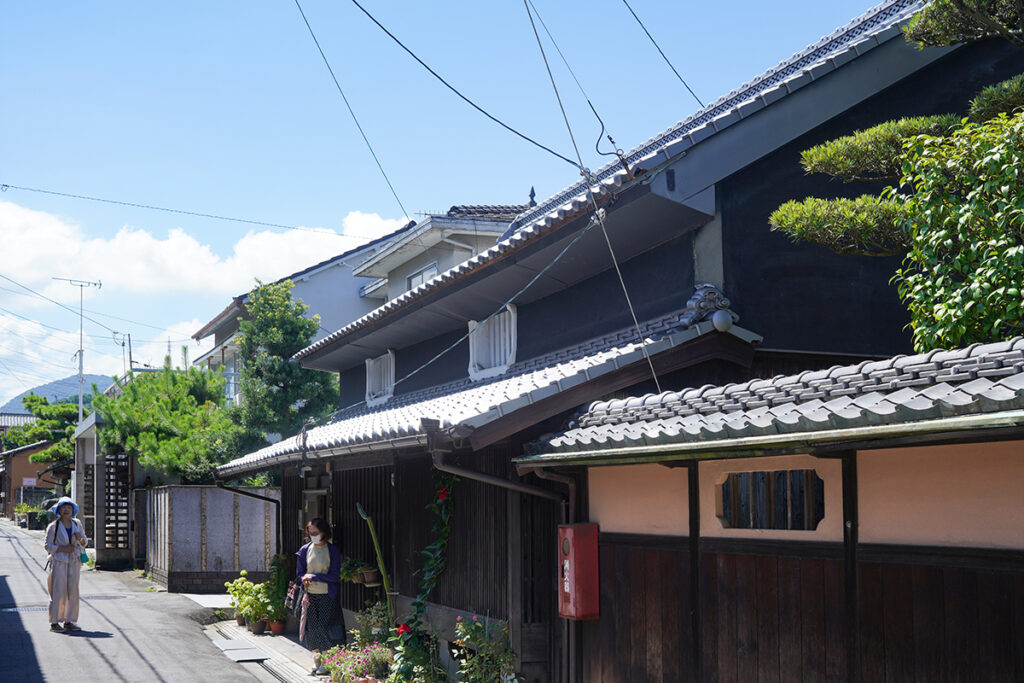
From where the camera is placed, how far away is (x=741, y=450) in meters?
6.55

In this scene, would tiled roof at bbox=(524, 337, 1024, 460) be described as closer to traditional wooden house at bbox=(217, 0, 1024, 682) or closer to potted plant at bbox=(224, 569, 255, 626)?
traditional wooden house at bbox=(217, 0, 1024, 682)

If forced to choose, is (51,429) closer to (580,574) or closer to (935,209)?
(580,574)

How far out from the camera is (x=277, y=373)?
24.8 metres

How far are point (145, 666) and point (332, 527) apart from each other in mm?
4056

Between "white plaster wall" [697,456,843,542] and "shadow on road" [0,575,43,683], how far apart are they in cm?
919

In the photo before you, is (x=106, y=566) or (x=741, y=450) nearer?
(x=741, y=450)

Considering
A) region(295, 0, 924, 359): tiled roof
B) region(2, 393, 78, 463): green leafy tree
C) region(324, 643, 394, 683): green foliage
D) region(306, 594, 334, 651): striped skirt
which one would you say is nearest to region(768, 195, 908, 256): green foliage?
region(295, 0, 924, 359): tiled roof

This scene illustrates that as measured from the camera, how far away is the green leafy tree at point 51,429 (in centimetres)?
5219

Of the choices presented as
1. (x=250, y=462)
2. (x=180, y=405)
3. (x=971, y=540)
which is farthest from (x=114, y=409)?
(x=971, y=540)

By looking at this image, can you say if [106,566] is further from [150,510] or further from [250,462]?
[250,462]

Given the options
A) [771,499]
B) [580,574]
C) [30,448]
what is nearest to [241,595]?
[580,574]

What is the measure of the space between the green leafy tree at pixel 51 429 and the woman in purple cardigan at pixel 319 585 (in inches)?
1532

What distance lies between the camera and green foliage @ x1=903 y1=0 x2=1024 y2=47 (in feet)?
30.7

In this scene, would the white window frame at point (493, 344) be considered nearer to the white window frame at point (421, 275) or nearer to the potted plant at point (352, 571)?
the potted plant at point (352, 571)
